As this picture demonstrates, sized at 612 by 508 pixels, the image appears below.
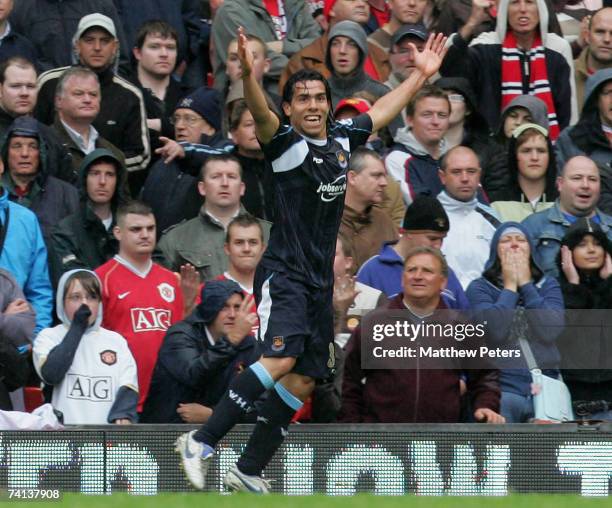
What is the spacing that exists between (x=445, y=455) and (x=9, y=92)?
185 inches

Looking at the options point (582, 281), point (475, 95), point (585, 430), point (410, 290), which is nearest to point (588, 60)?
point (475, 95)

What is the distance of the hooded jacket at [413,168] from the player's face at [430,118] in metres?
0.09

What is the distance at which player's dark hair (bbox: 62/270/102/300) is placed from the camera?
9867mm

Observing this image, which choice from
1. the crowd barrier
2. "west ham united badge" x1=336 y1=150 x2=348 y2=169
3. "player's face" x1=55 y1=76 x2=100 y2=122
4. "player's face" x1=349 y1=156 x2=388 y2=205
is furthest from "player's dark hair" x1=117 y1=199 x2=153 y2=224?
"west ham united badge" x1=336 y1=150 x2=348 y2=169

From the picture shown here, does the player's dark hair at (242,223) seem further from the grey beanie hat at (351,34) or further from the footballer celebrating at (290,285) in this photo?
the grey beanie hat at (351,34)

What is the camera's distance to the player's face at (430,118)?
11914mm

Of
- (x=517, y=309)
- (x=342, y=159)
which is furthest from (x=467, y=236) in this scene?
(x=342, y=159)

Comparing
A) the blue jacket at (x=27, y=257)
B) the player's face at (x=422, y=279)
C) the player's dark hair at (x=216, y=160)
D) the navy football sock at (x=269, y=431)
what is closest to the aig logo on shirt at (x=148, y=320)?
the blue jacket at (x=27, y=257)

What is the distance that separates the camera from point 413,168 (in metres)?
11.8

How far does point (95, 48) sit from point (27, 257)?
2389 millimetres

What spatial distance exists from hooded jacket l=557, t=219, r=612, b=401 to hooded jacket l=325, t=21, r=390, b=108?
9.42ft

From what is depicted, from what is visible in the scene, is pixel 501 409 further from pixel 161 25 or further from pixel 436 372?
pixel 161 25

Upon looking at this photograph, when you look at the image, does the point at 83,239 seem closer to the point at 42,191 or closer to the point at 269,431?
the point at 42,191

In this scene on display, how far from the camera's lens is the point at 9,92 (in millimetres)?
11445
